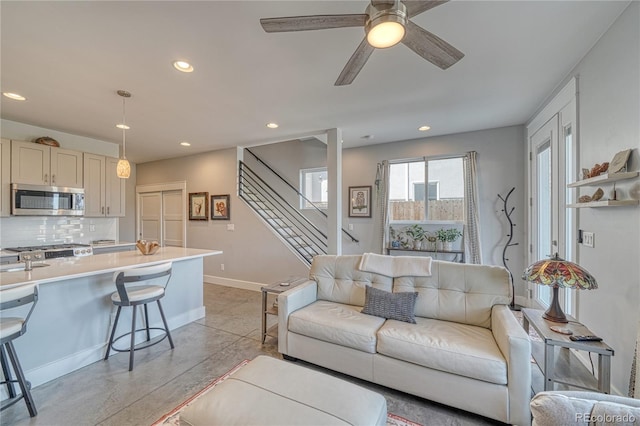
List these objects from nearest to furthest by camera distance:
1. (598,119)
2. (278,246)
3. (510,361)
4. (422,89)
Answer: (510,361), (598,119), (422,89), (278,246)

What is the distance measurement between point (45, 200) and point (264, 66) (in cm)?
414

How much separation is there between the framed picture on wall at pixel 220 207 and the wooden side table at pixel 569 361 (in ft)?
16.0

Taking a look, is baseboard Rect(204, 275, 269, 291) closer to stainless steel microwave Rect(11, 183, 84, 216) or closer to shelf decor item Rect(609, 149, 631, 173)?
stainless steel microwave Rect(11, 183, 84, 216)

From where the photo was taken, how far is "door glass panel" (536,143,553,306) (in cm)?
332

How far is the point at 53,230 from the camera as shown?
4.34 metres

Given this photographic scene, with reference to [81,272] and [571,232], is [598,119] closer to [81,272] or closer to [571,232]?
[571,232]

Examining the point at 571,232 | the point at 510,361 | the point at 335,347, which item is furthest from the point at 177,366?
the point at 571,232

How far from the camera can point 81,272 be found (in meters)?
2.18

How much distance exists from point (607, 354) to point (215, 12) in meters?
3.24

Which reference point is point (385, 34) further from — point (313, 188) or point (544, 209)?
point (313, 188)

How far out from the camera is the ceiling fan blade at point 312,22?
1.36 meters

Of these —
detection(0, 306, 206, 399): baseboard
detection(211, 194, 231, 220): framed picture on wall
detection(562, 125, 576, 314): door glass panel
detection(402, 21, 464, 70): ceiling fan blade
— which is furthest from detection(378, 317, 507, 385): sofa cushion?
detection(211, 194, 231, 220): framed picture on wall

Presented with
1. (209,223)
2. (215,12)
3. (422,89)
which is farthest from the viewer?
(209,223)

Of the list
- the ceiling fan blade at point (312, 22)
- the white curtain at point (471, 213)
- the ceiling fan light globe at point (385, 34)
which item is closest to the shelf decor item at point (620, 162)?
the ceiling fan light globe at point (385, 34)
